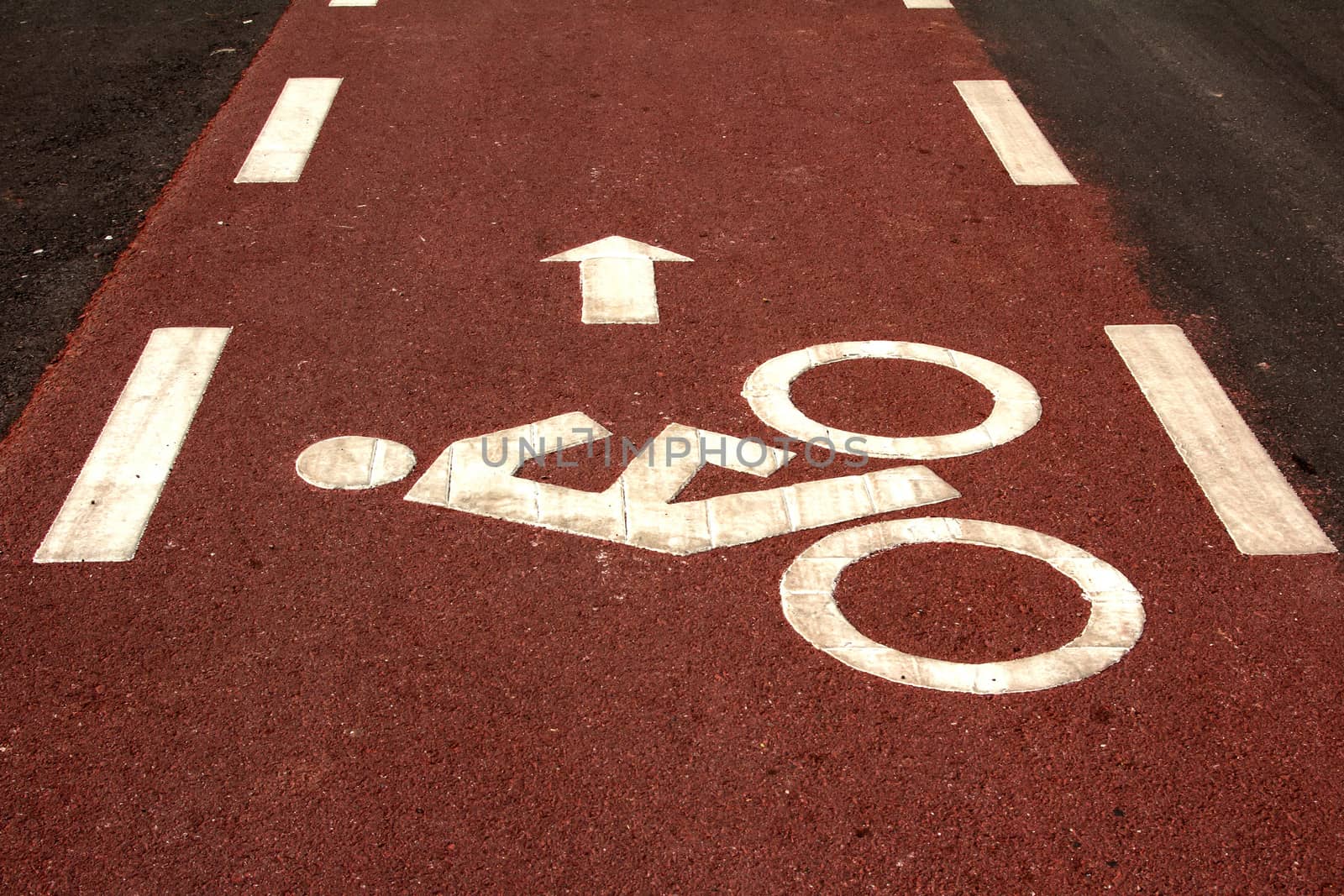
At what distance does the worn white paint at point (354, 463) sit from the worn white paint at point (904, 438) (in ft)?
5.11

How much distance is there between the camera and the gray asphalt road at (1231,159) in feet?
19.5

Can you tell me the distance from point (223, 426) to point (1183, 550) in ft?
13.0

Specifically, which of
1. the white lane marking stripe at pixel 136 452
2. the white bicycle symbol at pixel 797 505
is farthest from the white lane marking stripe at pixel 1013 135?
the white lane marking stripe at pixel 136 452

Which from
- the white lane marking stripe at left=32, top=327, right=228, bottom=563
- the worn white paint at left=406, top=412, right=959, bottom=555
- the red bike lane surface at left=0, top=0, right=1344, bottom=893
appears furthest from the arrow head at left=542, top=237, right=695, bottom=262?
the white lane marking stripe at left=32, top=327, right=228, bottom=563

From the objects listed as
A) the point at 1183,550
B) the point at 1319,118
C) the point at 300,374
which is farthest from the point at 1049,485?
the point at 1319,118

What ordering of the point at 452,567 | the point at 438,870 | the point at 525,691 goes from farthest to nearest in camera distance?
the point at 452,567
the point at 525,691
the point at 438,870

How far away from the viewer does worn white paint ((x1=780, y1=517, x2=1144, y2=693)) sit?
4312mm

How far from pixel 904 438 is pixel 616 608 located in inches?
64.6

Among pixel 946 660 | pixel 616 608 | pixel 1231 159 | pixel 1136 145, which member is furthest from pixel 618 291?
pixel 1231 159

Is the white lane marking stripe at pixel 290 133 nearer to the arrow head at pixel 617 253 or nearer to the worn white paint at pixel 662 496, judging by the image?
the arrow head at pixel 617 253

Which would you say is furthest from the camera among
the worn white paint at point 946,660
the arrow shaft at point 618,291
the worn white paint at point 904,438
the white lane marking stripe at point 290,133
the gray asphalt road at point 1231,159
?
the white lane marking stripe at point 290,133

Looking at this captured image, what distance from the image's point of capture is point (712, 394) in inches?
226

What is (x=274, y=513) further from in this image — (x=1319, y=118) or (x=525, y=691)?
(x=1319, y=118)

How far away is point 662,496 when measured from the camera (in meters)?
5.13
